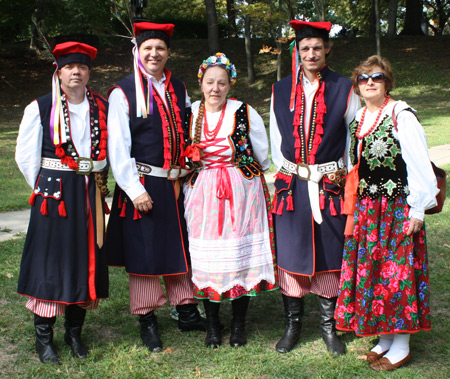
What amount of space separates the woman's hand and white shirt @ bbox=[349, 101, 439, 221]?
2 cm

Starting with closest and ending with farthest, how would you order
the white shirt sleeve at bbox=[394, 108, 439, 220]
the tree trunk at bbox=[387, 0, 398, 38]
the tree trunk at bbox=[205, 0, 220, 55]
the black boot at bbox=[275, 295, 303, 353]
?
the white shirt sleeve at bbox=[394, 108, 439, 220], the black boot at bbox=[275, 295, 303, 353], the tree trunk at bbox=[205, 0, 220, 55], the tree trunk at bbox=[387, 0, 398, 38]

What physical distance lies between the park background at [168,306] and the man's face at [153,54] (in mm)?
856

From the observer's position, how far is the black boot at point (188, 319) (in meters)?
3.59

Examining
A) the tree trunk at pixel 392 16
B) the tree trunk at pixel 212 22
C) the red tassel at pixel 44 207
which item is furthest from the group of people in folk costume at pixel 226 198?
the tree trunk at pixel 392 16

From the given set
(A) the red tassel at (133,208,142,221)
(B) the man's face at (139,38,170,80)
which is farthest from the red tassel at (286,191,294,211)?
(B) the man's face at (139,38,170,80)

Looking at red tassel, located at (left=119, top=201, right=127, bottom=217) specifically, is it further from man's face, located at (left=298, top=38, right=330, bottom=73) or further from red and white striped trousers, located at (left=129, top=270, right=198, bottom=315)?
man's face, located at (left=298, top=38, right=330, bottom=73)

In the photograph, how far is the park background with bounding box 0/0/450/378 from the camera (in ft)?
10.1

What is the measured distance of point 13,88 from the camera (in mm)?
18172

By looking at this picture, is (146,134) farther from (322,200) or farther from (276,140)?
(322,200)

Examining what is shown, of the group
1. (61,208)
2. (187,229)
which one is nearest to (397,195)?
(187,229)

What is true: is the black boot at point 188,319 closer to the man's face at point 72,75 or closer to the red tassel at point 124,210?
the red tassel at point 124,210

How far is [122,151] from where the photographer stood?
3.12 metres

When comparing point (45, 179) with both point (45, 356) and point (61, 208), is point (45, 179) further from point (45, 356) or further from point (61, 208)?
point (45, 356)

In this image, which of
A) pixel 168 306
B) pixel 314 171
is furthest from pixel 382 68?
pixel 168 306
